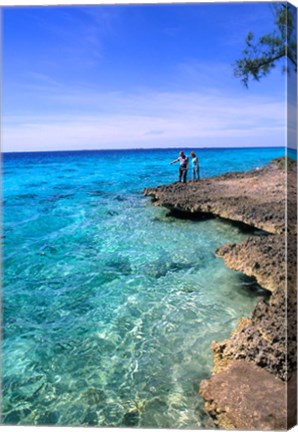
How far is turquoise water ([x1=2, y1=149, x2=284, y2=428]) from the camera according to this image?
391 cm

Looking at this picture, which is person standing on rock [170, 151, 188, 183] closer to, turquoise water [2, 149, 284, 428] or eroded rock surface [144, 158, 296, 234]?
eroded rock surface [144, 158, 296, 234]

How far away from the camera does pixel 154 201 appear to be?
45.9 feet

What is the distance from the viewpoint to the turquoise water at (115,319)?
3906 mm

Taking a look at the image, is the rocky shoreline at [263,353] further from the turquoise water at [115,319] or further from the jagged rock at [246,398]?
the turquoise water at [115,319]

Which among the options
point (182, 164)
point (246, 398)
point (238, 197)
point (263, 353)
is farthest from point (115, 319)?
point (182, 164)

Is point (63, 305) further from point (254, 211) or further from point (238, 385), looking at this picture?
point (254, 211)

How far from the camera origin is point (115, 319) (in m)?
5.57

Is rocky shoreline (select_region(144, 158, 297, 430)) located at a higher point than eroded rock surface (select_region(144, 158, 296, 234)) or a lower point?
lower

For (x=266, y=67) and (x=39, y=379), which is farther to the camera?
(x=266, y=67)

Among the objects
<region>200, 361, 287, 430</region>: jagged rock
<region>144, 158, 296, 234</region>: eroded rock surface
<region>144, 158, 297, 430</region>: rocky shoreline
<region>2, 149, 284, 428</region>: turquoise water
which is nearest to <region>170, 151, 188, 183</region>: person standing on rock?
<region>144, 158, 296, 234</region>: eroded rock surface

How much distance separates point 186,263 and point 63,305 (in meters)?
2.76

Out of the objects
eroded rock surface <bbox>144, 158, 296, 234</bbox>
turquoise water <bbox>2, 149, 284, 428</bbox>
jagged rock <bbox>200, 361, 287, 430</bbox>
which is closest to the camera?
jagged rock <bbox>200, 361, 287, 430</bbox>

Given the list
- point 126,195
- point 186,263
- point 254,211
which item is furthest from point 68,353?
point 126,195

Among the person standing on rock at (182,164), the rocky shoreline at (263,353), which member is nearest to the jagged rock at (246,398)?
the rocky shoreline at (263,353)
